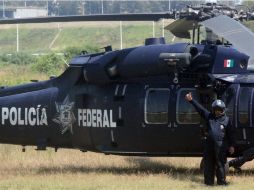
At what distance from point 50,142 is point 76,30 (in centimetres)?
8295

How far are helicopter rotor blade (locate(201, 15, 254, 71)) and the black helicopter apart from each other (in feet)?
0.08

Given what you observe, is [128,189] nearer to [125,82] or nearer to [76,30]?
[125,82]

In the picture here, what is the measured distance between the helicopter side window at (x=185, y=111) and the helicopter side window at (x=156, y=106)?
24 centimetres

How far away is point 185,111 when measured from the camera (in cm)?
1208

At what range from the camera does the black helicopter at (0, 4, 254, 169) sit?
11.8m

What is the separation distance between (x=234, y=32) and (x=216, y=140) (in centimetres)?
186

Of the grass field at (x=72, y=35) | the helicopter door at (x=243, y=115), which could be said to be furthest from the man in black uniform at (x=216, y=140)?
the grass field at (x=72, y=35)

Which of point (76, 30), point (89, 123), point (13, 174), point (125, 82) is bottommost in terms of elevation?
point (76, 30)

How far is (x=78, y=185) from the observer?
37.4 feet

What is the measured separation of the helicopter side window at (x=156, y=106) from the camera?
12242 mm

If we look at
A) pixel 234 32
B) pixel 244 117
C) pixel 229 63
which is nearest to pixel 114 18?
pixel 229 63

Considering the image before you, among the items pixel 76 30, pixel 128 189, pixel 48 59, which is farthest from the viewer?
pixel 76 30

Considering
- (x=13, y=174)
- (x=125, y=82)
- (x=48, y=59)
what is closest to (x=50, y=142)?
(x=13, y=174)

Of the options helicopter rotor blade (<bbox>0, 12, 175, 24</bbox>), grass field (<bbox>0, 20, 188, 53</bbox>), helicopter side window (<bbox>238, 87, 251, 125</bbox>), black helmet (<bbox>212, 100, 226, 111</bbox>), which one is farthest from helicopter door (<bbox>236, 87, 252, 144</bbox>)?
grass field (<bbox>0, 20, 188, 53</bbox>)
